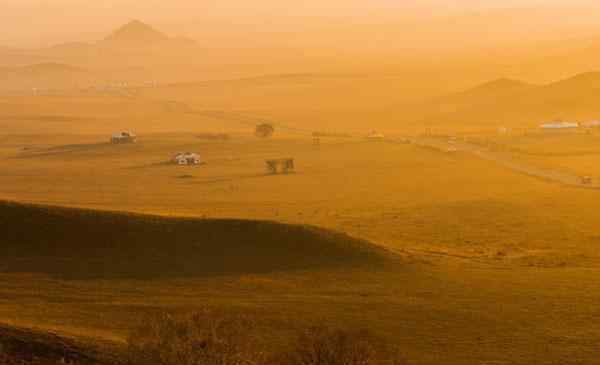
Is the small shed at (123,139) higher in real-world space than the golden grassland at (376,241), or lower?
higher

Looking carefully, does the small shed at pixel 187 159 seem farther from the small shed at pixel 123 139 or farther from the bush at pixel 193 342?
the bush at pixel 193 342

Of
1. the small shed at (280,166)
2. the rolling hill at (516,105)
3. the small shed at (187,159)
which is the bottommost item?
the small shed at (280,166)

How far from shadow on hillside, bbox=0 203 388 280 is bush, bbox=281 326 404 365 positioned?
13969mm

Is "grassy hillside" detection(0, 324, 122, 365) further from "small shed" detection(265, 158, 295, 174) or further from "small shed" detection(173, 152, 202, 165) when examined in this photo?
"small shed" detection(173, 152, 202, 165)

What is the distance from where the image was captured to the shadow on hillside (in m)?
31.9

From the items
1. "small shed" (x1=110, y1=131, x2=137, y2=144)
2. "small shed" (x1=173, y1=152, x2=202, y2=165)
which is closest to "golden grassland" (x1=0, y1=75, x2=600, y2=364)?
"small shed" (x1=173, y1=152, x2=202, y2=165)

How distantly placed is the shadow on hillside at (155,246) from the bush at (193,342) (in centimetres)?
1283

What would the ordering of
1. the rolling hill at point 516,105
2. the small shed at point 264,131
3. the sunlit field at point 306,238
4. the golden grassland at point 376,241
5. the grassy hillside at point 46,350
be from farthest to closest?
1. the rolling hill at point 516,105
2. the small shed at point 264,131
3. the golden grassland at point 376,241
4. the sunlit field at point 306,238
5. the grassy hillside at point 46,350

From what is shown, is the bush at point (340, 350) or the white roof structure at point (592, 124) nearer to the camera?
the bush at point (340, 350)

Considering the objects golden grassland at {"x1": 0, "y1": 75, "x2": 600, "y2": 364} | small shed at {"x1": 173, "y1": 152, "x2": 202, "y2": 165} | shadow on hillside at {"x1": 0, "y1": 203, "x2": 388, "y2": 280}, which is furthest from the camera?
small shed at {"x1": 173, "y1": 152, "x2": 202, "y2": 165}

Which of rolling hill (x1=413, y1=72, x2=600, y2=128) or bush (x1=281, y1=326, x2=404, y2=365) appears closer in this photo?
bush (x1=281, y1=326, x2=404, y2=365)

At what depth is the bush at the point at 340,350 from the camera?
17.1 meters

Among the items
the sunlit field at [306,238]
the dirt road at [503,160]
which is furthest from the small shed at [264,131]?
the dirt road at [503,160]

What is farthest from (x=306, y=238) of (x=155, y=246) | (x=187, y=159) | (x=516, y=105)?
(x=516, y=105)
